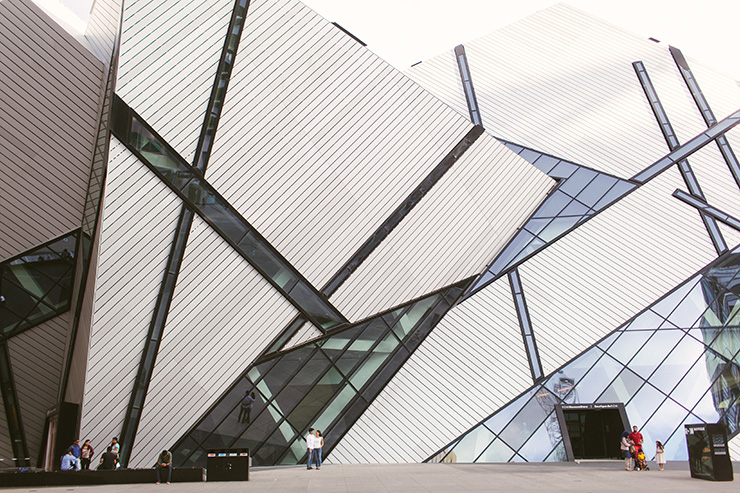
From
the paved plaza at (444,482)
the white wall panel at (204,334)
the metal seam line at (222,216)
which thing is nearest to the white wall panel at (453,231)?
the metal seam line at (222,216)

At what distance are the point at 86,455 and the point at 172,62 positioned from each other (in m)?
10.3

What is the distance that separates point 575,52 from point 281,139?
49.5ft

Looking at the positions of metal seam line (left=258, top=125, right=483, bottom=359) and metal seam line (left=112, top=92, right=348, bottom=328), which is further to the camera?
metal seam line (left=258, top=125, right=483, bottom=359)

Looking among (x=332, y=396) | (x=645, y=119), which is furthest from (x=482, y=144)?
(x=332, y=396)

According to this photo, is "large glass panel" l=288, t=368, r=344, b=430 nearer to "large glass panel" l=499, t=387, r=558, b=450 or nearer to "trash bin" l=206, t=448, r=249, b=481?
"trash bin" l=206, t=448, r=249, b=481

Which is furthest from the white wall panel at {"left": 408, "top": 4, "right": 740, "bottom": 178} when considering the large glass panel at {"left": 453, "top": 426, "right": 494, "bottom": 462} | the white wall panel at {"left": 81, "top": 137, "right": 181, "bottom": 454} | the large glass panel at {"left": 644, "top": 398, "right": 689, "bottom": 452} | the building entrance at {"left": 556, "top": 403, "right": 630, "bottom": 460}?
the white wall panel at {"left": 81, "top": 137, "right": 181, "bottom": 454}

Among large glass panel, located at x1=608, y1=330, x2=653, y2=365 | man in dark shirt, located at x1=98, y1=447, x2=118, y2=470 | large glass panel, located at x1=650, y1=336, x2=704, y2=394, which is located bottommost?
man in dark shirt, located at x1=98, y1=447, x2=118, y2=470

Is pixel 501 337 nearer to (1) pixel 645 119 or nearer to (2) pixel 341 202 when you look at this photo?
(2) pixel 341 202

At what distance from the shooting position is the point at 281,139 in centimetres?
1714

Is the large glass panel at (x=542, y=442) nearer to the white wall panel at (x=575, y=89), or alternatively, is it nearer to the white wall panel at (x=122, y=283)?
the white wall panel at (x=575, y=89)

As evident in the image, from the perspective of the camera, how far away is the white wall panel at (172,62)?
15.3 meters

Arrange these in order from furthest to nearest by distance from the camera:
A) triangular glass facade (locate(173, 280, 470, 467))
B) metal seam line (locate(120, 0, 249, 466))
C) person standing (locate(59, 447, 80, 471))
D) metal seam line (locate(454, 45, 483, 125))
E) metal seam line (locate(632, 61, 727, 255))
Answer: metal seam line (locate(454, 45, 483, 125))
metal seam line (locate(632, 61, 727, 255))
triangular glass facade (locate(173, 280, 470, 467))
metal seam line (locate(120, 0, 249, 466))
person standing (locate(59, 447, 80, 471))

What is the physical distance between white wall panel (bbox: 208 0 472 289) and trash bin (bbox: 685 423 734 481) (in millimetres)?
10394

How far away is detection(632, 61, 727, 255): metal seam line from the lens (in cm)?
2059
